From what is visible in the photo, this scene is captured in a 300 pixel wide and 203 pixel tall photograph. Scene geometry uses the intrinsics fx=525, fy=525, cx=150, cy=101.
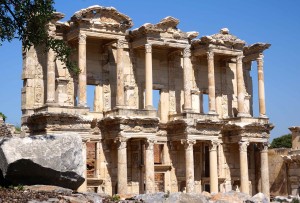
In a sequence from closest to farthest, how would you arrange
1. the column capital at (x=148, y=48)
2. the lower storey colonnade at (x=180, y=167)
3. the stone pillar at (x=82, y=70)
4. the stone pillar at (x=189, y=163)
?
the stone pillar at (x=82, y=70) < the lower storey colonnade at (x=180, y=167) < the column capital at (x=148, y=48) < the stone pillar at (x=189, y=163)

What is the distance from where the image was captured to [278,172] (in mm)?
35344

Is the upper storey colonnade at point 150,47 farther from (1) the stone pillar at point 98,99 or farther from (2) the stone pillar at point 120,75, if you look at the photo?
(1) the stone pillar at point 98,99

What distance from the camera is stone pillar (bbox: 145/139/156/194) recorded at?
26.3 meters

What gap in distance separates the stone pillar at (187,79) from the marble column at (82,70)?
594 centimetres

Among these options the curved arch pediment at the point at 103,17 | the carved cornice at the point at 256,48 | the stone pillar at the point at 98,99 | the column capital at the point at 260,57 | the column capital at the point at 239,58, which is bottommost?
the stone pillar at the point at 98,99

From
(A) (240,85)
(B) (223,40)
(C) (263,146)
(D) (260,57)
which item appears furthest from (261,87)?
(B) (223,40)

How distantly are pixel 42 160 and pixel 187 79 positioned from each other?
652 inches

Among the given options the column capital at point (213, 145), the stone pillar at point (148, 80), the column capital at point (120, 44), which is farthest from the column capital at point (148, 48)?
the column capital at point (213, 145)

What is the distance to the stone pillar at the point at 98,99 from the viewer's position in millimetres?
27562

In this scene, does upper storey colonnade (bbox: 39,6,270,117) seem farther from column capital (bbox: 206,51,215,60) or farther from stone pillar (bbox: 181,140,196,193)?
A: stone pillar (bbox: 181,140,196,193)

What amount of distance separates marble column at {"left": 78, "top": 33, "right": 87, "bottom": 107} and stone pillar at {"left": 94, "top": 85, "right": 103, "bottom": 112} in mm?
2141

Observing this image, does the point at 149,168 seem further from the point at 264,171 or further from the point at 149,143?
the point at 264,171

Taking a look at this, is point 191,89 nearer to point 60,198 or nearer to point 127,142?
point 127,142

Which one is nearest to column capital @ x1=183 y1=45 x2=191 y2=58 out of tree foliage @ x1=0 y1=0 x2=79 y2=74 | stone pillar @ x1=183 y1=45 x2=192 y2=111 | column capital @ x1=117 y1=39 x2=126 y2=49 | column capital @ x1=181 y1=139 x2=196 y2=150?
stone pillar @ x1=183 y1=45 x2=192 y2=111
